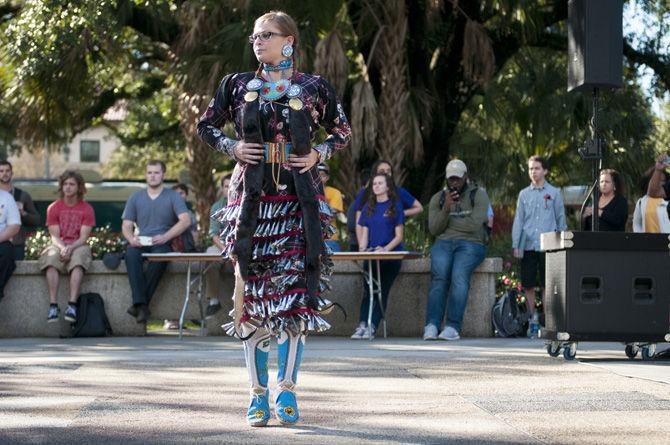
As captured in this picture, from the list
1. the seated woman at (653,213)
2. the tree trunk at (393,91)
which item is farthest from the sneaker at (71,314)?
the seated woman at (653,213)

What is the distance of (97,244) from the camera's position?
14.2 metres

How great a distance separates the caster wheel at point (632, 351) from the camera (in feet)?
32.2

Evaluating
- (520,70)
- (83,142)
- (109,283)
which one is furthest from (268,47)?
(83,142)

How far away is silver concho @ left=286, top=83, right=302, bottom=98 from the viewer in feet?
20.1

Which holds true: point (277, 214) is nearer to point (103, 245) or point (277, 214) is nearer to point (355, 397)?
point (355, 397)

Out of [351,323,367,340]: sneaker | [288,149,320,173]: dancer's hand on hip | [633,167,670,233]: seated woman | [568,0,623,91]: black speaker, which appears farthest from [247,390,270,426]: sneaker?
[633,167,670,233]: seated woman

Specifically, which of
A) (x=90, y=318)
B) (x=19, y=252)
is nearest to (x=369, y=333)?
(x=90, y=318)

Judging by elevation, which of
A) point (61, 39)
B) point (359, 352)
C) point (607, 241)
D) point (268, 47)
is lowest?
point (359, 352)

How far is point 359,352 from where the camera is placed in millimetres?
10344

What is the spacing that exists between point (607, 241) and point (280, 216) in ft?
13.5

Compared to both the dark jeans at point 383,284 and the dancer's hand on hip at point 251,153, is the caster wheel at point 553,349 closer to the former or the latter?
the dark jeans at point 383,284

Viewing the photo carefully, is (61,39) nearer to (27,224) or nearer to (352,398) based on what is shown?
(27,224)

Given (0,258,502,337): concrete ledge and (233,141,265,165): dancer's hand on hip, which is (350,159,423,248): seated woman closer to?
(0,258,502,337): concrete ledge

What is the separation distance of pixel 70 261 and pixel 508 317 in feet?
14.9
